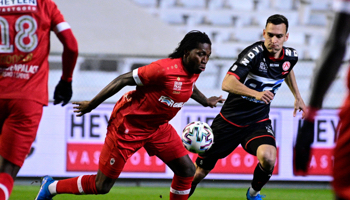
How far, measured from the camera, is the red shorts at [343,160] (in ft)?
6.57

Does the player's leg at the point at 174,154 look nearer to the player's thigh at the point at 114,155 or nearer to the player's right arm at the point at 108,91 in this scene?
the player's thigh at the point at 114,155

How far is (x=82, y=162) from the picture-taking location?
770 cm

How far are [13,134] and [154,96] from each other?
155cm

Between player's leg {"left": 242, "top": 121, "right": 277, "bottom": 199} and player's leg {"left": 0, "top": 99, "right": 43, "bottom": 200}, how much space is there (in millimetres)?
2645

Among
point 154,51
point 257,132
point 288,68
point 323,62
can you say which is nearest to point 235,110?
point 257,132

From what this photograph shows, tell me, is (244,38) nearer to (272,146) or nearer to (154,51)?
(154,51)

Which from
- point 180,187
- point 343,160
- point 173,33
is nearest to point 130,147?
point 180,187

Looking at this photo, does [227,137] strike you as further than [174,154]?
Yes

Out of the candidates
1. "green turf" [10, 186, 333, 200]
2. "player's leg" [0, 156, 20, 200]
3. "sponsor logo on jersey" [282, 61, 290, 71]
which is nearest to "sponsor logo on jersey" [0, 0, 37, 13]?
"player's leg" [0, 156, 20, 200]

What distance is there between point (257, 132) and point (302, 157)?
3080 millimetres

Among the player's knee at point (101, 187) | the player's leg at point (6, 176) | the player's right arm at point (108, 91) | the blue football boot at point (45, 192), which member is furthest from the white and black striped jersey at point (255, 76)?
the player's leg at point (6, 176)

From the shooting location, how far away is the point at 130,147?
4.48 meters

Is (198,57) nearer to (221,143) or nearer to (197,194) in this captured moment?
(221,143)

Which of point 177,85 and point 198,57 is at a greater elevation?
point 198,57
